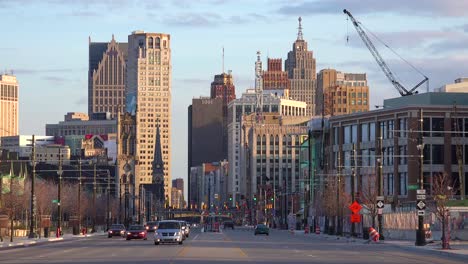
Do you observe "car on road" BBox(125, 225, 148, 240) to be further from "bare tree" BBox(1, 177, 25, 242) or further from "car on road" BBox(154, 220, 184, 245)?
"car on road" BBox(154, 220, 184, 245)

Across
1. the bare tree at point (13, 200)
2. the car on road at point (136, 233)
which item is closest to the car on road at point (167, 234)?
the car on road at point (136, 233)

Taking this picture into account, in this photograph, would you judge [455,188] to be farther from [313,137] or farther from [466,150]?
[313,137]

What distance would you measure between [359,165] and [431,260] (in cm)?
10483

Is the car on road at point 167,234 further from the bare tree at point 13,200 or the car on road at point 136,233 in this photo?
the bare tree at point 13,200

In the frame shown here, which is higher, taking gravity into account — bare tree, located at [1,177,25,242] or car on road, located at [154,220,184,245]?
bare tree, located at [1,177,25,242]

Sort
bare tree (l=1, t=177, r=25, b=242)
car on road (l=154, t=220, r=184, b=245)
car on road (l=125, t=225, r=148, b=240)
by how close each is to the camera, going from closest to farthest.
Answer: car on road (l=154, t=220, r=184, b=245), car on road (l=125, t=225, r=148, b=240), bare tree (l=1, t=177, r=25, b=242)

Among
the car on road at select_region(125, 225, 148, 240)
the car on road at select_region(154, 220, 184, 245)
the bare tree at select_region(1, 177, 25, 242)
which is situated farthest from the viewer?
the bare tree at select_region(1, 177, 25, 242)

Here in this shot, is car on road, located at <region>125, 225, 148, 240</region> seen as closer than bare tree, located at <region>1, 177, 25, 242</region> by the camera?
Yes

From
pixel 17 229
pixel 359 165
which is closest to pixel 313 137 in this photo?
pixel 359 165

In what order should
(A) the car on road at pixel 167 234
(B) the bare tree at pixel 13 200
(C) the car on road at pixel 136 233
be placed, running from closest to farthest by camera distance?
(A) the car on road at pixel 167 234 → (C) the car on road at pixel 136 233 → (B) the bare tree at pixel 13 200

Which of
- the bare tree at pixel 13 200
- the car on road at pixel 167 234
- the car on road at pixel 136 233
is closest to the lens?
the car on road at pixel 167 234

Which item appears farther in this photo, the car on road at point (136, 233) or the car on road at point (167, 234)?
the car on road at point (136, 233)

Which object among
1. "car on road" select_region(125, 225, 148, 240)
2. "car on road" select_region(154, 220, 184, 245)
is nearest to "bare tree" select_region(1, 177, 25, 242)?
"car on road" select_region(125, 225, 148, 240)

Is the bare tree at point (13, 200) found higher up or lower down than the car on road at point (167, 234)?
higher up
